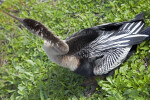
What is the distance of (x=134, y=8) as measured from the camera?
3.12 m

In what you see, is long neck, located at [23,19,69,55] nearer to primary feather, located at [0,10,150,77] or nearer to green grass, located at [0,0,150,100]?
primary feather, located at [0,10,150,77]

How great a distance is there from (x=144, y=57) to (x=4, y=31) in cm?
308

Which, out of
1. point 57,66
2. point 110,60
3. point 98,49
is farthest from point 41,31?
point 57,66

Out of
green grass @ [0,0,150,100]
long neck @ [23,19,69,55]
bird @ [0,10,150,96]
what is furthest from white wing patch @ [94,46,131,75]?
long neck @ [23,19,69,55]

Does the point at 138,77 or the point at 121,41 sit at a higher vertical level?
the point at 121,41

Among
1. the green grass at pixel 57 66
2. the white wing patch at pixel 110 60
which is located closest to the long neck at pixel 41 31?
the white wing patch at pixel 110 60

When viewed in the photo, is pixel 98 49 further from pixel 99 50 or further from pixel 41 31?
pixel 41 31

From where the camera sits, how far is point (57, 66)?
9.56 feet

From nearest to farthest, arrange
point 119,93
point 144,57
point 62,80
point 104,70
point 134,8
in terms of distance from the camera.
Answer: point 119,93 → point 104,70 → point 144,57 → point 62,80 → point 134,8

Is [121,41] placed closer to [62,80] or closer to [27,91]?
[62,80]

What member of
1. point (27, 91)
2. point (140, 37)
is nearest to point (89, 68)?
point (140, 37)

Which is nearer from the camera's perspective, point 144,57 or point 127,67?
point 127,67

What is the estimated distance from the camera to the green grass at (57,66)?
85.7 inches

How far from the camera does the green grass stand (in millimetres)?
2176
